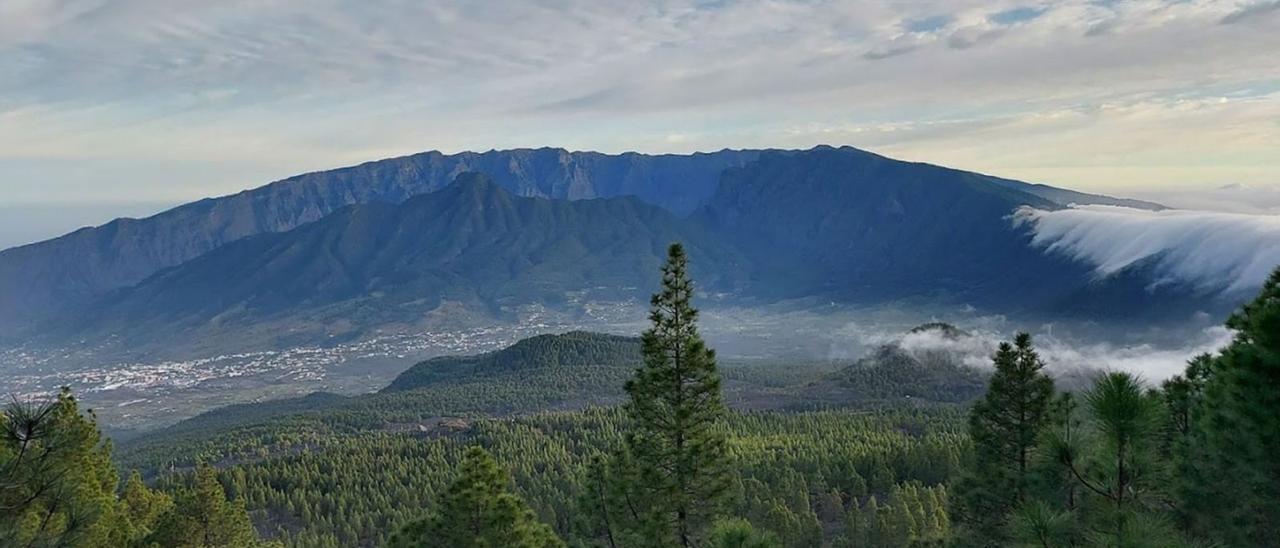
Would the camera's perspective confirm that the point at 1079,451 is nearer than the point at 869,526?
Yes

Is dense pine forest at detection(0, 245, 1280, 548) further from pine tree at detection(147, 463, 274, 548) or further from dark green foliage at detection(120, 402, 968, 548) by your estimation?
dark green foliage at detection(120, 402, 968, 548)

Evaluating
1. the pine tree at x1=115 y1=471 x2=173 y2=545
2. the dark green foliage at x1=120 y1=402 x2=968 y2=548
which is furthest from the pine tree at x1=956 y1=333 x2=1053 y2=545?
the dark green foliage at x1=120 y1=402 x2=968 y2=548

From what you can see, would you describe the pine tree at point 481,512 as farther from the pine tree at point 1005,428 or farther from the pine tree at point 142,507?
the pine tree at point 1005,428

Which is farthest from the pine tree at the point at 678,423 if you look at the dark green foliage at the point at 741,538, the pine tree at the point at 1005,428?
the dark green foliage at the point at 741,538

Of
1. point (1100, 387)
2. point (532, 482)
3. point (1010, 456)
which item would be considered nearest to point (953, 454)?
point (532, 482)

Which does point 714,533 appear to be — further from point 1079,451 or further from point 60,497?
point 60,497

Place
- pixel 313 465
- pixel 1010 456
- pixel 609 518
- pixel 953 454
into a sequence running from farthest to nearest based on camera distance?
pixel 313 465 < pixel 953 454 < pixel 609 518 < pixel 1010 456

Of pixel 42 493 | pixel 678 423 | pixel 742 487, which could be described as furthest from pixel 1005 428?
pixel 42 493

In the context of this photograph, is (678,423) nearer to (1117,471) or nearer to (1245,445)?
(1245,445)
